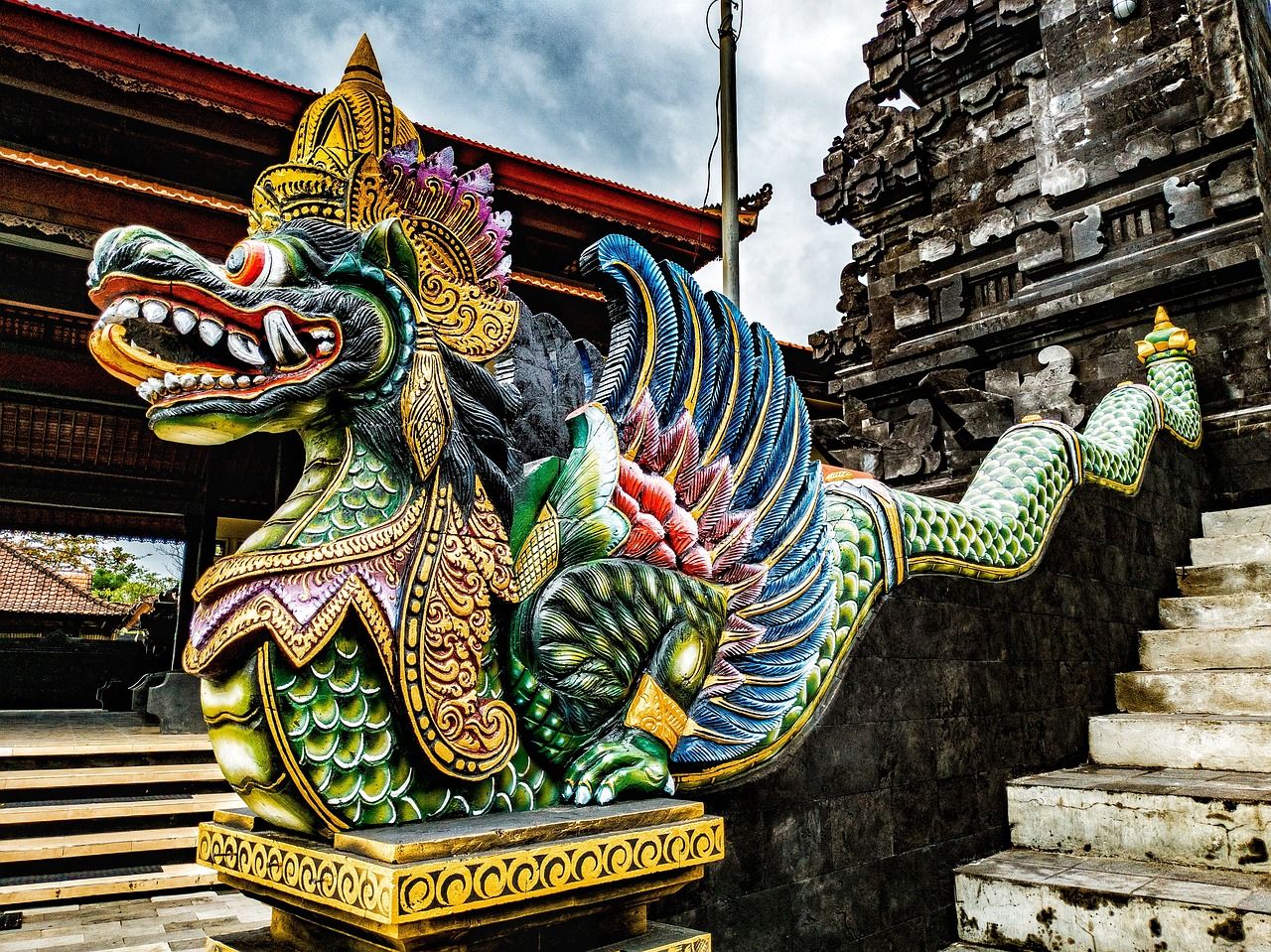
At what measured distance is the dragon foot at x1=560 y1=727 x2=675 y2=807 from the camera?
6.75 feet

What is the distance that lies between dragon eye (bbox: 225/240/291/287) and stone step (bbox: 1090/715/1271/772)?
417 centimetres

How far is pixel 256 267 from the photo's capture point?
186 cm

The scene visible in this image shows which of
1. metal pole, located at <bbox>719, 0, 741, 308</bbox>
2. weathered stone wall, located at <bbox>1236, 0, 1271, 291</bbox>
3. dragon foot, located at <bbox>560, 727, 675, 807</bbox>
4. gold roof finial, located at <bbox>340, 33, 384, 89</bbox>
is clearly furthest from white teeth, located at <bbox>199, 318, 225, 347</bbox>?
weathered stone wall, located at <bbox>1236, 0, 1271, 291</bbox>

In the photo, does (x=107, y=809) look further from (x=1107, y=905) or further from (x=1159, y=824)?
(x=1159, y=824)

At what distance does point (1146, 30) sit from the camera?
7.43 m

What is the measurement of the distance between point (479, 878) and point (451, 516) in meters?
0.80

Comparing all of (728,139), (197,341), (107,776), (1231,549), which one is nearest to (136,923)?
(107,776)

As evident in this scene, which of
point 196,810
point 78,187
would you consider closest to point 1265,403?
point 196,810

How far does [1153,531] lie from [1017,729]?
221 centimetres

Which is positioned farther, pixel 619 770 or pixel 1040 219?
pixel 1040 219

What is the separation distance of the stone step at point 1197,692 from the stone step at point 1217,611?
1.59ft

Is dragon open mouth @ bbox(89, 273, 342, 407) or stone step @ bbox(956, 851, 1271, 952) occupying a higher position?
dragon open mouth @ bbox(89, 273, 342, 407)

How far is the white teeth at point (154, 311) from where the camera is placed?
1.70 metres

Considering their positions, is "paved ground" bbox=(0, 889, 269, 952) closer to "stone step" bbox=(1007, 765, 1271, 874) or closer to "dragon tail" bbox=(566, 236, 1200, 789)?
"dragon tail" bbox=(566, 236, 1200, 789)
